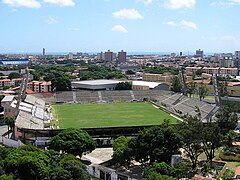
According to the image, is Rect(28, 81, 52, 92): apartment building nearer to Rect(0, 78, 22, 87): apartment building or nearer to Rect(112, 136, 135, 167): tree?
Rect(0, 78, 22, 87): apartment building

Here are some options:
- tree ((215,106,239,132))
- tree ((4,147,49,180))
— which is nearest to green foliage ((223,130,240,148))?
tree ((215,106,239,132))

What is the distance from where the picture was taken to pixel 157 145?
19.8 m

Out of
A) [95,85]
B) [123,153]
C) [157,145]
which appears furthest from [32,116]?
[95,85]

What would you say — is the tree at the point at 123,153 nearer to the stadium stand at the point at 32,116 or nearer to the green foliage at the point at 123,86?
the stadium stand at the point at 32,116

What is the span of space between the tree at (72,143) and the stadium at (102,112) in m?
4.75

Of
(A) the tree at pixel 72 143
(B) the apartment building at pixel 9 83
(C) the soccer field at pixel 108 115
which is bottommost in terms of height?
(C) the soccer field at pixel 108 115

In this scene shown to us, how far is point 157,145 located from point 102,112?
68.8ft

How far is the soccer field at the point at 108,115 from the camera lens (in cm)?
3381

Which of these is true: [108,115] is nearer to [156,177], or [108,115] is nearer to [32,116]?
[32,116]

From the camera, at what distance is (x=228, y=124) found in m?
27.3

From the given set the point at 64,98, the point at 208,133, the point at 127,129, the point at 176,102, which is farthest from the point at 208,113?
the point at 64,98

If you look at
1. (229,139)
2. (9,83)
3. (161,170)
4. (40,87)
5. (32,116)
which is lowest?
(9,83)

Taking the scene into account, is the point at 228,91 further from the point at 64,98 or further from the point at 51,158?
the point at 51,158

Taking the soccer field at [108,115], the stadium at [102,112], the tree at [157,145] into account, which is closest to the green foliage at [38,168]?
the tree at [157,145]
